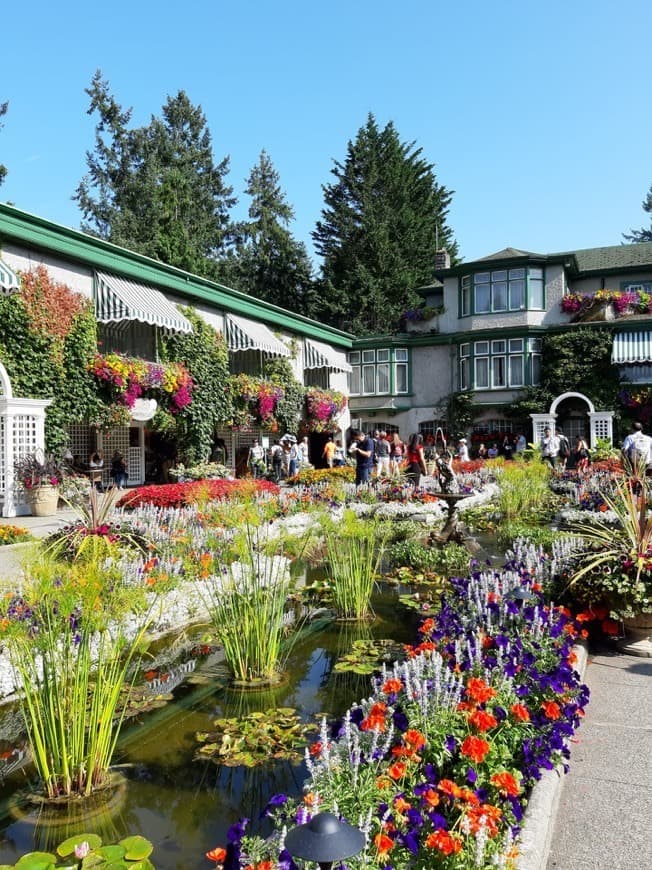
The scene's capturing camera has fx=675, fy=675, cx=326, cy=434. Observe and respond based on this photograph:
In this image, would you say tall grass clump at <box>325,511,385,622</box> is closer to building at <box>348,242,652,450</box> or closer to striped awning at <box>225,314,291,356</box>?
striped awning at <box>225,314,291,356</box>

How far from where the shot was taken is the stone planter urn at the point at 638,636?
5.41 metres

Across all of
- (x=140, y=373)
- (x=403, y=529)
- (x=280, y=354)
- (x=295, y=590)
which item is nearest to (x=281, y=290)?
(x=280, y=354)

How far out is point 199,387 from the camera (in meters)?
20.4

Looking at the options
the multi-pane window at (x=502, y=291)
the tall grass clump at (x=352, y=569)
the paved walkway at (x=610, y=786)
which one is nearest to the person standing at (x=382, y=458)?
the multi-pane window at (x=502, y=291)

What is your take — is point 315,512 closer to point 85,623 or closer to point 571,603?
point 571,603

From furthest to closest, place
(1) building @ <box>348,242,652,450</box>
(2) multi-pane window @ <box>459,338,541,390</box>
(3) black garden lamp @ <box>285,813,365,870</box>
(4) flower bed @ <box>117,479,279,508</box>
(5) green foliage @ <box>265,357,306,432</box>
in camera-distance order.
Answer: (2) multi-pane window @ <box>459,338,541,390</box> < (1) building @ <box>348,242,652,450</box> < (5) green foliage @ <box>265,357,306,432</box> < (4) flower bed @ <box>117,479,279,508</box> < (3) black garden lamp @ <box>285,813,365,870</box>

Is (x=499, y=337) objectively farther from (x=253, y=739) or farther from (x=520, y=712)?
(x=520, y=712)

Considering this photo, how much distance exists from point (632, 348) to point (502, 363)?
17.8 ft

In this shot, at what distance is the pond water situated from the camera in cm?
317

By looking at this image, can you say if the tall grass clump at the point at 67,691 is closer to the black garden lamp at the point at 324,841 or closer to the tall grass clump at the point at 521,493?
the black garden lamp at the point at 324,841

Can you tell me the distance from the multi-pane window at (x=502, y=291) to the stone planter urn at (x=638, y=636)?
2658cm

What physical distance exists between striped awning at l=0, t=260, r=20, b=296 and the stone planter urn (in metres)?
13.0

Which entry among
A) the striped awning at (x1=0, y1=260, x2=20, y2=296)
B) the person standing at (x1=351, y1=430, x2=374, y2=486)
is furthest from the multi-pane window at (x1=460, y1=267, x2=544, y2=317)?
the striped awning at (x1=0, y1=260, x2=20, y2=296)

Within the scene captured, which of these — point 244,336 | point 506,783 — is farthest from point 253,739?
point 244,336
